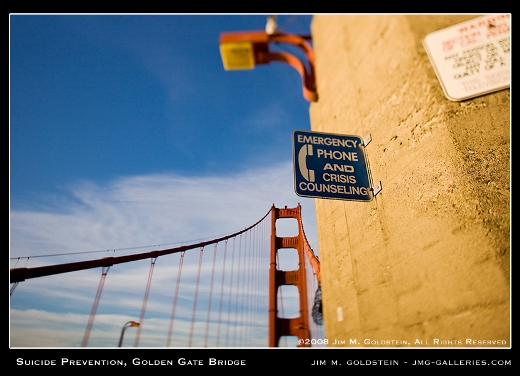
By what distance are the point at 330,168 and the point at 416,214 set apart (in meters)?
0.66

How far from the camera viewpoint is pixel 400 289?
6.53 ft

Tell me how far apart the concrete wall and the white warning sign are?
75 millimetres

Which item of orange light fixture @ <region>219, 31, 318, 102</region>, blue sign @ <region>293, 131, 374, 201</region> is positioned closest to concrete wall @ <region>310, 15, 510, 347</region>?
blue sign @ <region>293, 131, 374, 201</region>

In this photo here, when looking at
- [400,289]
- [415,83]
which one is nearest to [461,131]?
[415,83]

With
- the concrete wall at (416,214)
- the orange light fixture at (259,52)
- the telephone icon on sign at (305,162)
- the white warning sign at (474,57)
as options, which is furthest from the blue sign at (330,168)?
the white warning sign at (474,57)

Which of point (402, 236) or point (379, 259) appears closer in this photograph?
point (402, 236)

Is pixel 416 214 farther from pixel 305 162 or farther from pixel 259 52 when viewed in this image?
pixel 259 52

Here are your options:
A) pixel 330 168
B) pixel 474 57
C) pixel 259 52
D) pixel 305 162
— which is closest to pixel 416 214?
pixel 330 168

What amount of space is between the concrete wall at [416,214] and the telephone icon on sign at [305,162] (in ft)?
2.34

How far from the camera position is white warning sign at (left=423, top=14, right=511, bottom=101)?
2006mm

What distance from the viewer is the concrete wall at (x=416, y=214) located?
1.64 metres
